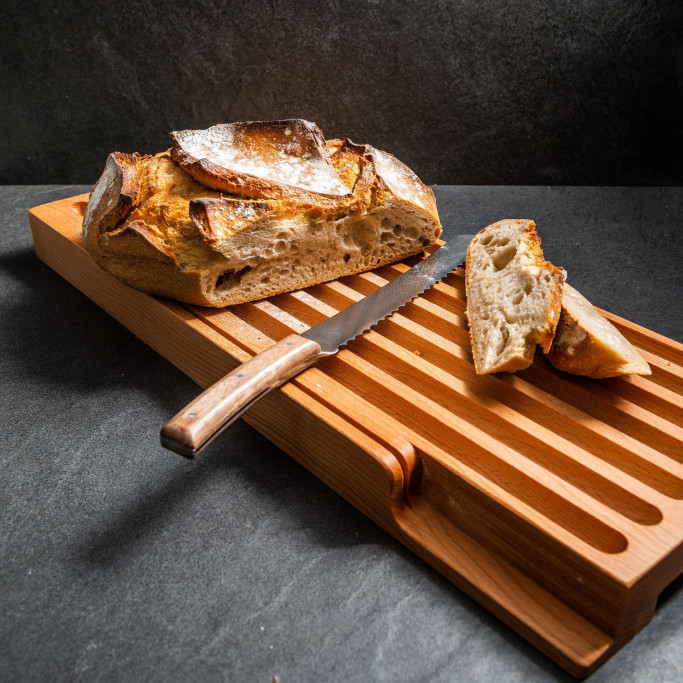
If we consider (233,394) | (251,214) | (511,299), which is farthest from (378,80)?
(233,394)

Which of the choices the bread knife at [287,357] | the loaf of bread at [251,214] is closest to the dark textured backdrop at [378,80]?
the loaf of bread at [251,214]

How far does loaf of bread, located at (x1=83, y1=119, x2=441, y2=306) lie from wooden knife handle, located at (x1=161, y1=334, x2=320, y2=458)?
1.04 feet

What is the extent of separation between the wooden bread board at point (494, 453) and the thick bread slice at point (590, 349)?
4 centimetres

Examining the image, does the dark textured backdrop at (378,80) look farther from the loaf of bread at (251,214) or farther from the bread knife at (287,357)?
the bread knife at (287,357)

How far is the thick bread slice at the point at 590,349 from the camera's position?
134cm

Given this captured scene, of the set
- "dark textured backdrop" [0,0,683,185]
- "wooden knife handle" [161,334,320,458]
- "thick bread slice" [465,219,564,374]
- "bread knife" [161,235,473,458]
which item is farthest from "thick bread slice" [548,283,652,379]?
"dark textured backdrop" [0,0,683,185]

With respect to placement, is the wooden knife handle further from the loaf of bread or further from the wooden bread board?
the loaf of bread

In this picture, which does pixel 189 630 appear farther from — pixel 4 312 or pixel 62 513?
pixel 4 312

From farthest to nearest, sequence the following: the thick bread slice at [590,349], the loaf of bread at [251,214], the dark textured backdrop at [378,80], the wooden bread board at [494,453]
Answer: the dark textured backdrop at [378,80] < the loaf of bread at [251,214] < the thick bread slice at [590,349] < the wooden bread board at [494,453]

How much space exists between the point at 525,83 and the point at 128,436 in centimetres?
191

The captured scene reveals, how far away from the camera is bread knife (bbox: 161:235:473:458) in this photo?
112 cm

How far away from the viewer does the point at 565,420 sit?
131 cm

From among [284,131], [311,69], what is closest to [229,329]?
[284,131]

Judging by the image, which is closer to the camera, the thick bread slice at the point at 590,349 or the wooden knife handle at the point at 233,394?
the wooden knife handle at the point at 233,394
